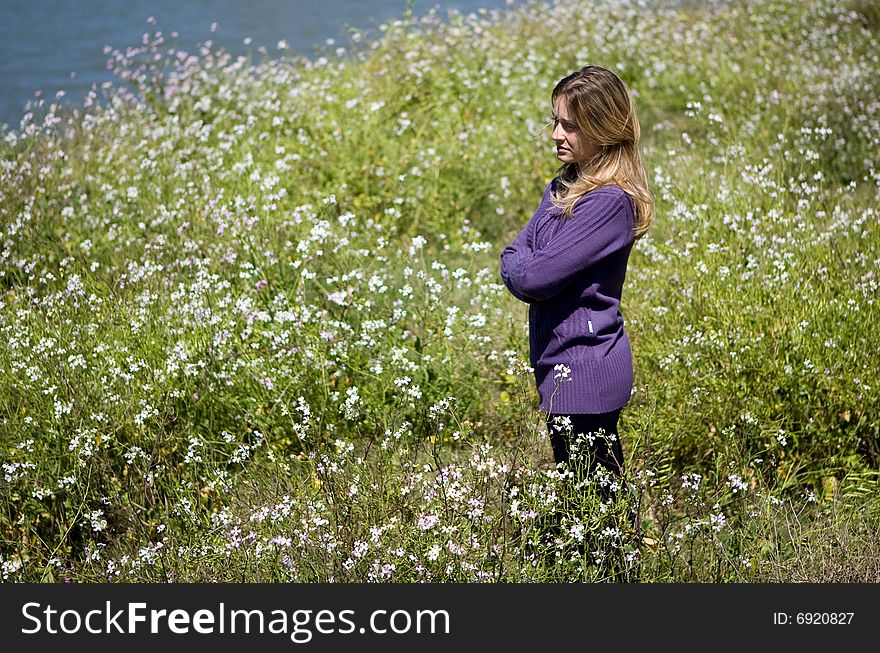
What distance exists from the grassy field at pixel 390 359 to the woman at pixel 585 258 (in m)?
0.27

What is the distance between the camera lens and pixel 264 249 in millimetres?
5910

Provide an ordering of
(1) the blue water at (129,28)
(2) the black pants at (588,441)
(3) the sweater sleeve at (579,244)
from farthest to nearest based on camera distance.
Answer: (1) the blue water at (129,28) → (2) the black pants at (588,441) → (3) the sweater sleeve at (579,244)

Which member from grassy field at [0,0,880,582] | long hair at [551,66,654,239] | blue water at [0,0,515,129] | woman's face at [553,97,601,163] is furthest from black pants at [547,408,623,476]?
blue water at [0,0,515,129]

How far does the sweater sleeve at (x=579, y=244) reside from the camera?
3.53 meters

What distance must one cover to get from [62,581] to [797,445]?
3278mm

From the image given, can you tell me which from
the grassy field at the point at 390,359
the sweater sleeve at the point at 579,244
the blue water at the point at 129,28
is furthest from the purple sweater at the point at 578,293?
the blue water at the point at 129,28

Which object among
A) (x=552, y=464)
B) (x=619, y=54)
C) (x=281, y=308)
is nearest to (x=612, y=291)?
(x=552, y=464)

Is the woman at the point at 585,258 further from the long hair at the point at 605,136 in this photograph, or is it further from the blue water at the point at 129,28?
the blue water at the point at 129,28

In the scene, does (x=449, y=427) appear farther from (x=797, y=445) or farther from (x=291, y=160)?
(x=291, y=160)

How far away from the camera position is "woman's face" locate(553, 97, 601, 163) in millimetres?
3650

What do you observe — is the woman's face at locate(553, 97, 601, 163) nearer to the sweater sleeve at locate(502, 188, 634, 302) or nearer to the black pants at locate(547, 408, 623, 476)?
the sweater sleeve at locate(502, 188, 634, 302)

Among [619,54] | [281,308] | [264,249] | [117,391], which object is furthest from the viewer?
[619,54]

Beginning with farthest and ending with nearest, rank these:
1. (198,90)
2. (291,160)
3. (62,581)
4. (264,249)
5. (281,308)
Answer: (198,90) → (291,160) → (264,249) → (281,308) → (62,581)
